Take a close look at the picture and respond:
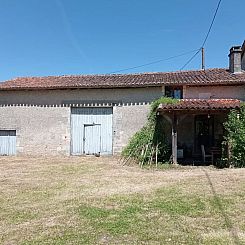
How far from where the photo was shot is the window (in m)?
15.6

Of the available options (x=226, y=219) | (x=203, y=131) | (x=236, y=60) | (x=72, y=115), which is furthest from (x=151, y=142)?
(x=226, y=219)

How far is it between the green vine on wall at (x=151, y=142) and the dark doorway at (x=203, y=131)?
198 cm

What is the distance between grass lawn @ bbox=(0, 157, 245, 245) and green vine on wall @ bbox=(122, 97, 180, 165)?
3.94 meters

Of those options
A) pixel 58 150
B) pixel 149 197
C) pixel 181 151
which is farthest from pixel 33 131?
pixel 149 197

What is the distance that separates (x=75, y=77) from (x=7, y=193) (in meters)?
13.0

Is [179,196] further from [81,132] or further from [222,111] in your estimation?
[81,132]

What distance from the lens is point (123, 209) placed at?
576 centimetres

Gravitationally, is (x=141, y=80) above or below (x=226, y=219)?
above

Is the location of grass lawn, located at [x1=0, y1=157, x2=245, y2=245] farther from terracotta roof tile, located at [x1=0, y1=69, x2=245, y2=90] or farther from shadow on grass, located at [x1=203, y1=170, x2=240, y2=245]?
terracotta roof tile, located at [x1=0, y1=69, x2=245, y2=90]

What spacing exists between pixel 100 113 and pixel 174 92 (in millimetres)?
4264

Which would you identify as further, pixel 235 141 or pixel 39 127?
pixel 39 127

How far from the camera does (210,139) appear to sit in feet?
49.9

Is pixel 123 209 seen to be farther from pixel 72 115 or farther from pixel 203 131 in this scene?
pixel 72 115

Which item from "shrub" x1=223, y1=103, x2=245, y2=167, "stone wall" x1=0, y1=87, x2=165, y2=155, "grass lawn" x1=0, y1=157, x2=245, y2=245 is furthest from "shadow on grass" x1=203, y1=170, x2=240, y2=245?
"stone wall" x1=0, y1=87, x2=165, y2=155
